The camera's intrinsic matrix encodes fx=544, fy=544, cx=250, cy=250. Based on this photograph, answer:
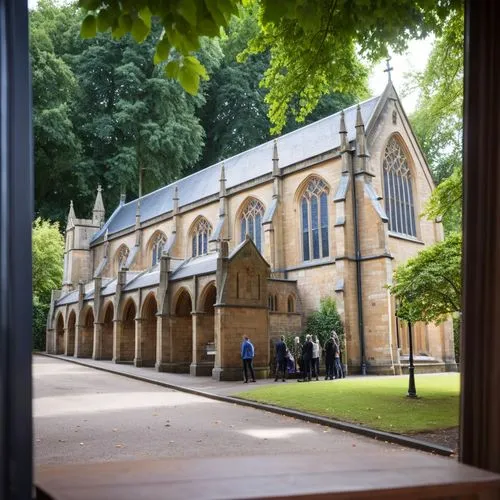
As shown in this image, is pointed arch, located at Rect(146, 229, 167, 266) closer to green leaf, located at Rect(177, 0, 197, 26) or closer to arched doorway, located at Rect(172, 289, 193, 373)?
arched doorway, located at Rect(172, 289, 193, 373)

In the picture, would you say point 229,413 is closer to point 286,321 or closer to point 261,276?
point 261,276

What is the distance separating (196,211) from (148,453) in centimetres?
2579

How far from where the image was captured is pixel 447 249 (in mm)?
11188

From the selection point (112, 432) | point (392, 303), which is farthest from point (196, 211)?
point (112, 432)

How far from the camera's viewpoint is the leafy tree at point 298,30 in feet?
9.25

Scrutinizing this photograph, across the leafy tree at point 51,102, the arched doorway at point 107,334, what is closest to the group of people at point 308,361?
the leafy tree at point 51,102

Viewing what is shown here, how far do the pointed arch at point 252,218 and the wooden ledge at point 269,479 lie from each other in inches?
1027

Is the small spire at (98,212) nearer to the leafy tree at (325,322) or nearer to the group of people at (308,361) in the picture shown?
the leafy tree at (325,322)

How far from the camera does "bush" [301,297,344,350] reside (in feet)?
72.9

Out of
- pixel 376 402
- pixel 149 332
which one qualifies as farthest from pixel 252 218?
pixel 376 402

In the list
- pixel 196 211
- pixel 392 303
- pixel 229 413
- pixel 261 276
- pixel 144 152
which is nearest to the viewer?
pixel 229 413

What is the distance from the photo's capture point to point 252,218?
95.7 ft

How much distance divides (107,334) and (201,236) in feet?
25.4
